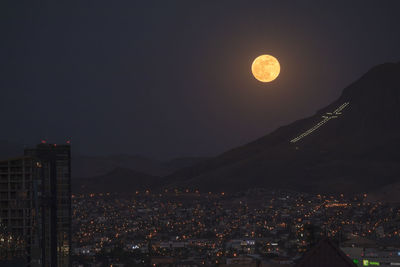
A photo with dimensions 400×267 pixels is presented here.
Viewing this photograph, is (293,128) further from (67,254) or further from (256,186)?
(67,254)

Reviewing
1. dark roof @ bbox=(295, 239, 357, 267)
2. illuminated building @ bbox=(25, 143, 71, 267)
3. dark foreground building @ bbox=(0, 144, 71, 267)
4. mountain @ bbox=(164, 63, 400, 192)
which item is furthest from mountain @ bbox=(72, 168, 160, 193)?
dark roof @ bbox=(295, 239, 357, 267)

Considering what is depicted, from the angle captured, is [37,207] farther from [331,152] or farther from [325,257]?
[331,152]

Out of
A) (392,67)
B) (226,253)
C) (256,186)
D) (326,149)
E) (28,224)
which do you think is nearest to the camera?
(28,224)

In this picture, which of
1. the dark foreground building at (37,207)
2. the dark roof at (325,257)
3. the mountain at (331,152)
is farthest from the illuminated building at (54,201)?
the mountain at (331,152)

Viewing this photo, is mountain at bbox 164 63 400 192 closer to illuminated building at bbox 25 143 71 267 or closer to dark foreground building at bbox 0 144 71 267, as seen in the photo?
illuminated building at bbox 25 143 71 267

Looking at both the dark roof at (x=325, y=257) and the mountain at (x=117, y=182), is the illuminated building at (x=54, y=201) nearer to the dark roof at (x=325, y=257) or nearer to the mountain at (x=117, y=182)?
the dark roof at (x=325, y=257)

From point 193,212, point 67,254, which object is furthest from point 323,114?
point 67,254
